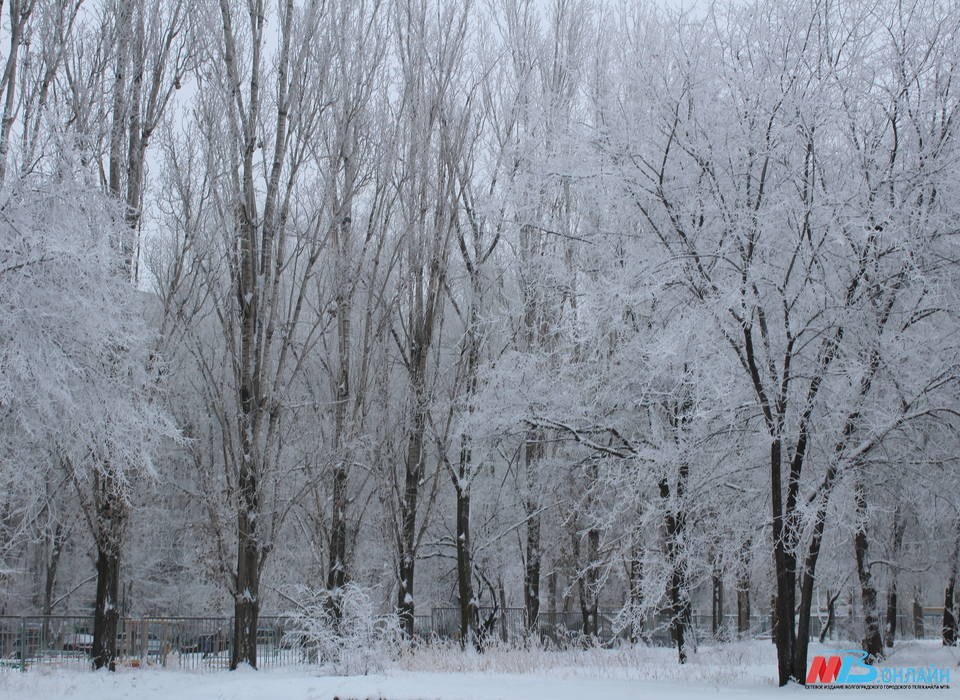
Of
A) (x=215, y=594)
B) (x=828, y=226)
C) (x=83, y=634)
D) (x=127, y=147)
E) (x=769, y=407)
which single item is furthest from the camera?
(x=215, y=594)

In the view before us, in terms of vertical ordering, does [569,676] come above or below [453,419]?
below

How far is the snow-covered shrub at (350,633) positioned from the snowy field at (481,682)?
11.9 inches

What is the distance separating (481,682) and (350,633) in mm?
3022

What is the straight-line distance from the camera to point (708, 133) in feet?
31.9

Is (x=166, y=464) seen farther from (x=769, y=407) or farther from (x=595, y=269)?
(x=769, y=407)

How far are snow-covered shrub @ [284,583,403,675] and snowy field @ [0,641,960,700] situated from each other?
303mm

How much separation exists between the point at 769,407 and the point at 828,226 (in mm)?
1979

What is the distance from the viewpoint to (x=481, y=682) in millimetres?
8930

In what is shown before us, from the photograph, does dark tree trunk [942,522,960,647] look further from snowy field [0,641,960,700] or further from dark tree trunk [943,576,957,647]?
snowy field [0,641,960,700]

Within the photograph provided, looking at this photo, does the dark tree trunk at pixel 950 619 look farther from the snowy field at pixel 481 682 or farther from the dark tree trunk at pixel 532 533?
the dark tree trunk at pixel 532 533

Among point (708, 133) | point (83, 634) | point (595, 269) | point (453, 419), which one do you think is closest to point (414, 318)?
point (453, 419)

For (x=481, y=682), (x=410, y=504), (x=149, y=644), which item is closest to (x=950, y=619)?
(x=410, y=504)

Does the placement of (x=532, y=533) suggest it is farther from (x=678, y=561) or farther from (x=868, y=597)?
(x=678, y=561)

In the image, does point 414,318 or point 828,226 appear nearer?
point 828,226
